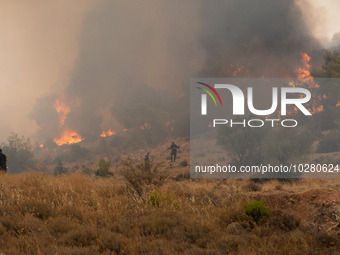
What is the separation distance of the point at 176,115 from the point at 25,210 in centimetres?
6692

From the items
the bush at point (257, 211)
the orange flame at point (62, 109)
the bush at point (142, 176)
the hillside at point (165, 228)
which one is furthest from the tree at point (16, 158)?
the bush at point (257, 211)

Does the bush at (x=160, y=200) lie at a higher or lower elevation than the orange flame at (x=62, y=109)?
lower

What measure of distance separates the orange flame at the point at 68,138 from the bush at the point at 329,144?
206 ft

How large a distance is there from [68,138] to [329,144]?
6872 cm

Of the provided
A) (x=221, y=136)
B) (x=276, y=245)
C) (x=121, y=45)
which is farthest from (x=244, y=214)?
(x=121, y=45)

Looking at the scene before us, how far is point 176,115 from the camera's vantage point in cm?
7488

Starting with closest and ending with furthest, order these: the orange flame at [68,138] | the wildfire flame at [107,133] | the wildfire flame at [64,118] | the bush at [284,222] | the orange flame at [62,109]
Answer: the bush at [284,222] < the wildfire flame at [107,133] < the orange flame at [68,138] < the wildfire flame at [64,118] < the orange flame at [62,109]

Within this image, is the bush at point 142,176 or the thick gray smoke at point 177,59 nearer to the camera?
the bush at point 142,176

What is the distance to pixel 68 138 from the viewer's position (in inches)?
3666

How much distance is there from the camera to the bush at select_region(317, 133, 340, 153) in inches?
1566

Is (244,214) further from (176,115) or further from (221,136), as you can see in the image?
(176,115)

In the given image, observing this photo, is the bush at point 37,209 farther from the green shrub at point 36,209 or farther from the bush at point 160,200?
the bush at point 160,200

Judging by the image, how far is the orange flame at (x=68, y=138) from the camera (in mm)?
90250

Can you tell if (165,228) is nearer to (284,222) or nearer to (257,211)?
(257,211)
